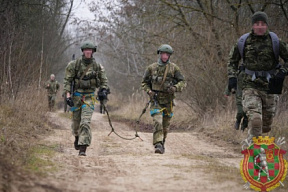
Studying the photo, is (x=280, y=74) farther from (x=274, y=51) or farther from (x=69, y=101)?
(x=69, y=101)

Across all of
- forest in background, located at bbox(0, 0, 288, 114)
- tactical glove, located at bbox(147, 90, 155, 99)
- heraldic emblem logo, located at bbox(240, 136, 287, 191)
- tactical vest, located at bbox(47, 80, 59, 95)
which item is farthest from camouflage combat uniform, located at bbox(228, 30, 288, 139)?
tactical vest, located at bbox(47, 80, 59, 95)

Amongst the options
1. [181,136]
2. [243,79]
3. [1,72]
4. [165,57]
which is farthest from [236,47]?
[1,72]

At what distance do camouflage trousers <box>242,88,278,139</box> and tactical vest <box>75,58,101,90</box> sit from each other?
114 inches

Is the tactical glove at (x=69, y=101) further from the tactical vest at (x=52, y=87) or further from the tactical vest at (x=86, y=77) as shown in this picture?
the tactical vest at (x=52, y=87)

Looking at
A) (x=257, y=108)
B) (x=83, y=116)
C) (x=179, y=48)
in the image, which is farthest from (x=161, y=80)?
(x=179, y=48)

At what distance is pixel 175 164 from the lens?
6.10 meters

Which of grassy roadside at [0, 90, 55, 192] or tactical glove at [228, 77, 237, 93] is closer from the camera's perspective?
grassy roadside at [0, 90, 55, 192]

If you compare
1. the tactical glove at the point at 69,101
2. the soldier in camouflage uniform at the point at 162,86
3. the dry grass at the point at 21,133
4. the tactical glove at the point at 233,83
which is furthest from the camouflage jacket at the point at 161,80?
the dry grass at the point at 21,133

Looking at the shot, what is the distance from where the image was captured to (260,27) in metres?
6.36

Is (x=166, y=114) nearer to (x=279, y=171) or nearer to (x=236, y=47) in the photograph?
(x=236, y=47)

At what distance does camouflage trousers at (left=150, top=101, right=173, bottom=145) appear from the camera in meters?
8.20

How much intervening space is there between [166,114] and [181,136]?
3.41 m

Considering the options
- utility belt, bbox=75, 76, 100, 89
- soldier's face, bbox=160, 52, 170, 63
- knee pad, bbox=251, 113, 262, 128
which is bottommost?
knee pad, bbox=251, 113, 262, 128

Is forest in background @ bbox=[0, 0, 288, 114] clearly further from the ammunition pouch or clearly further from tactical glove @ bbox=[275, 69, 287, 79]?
tactical glove @ bbox=[275, 69, 287, 79]
